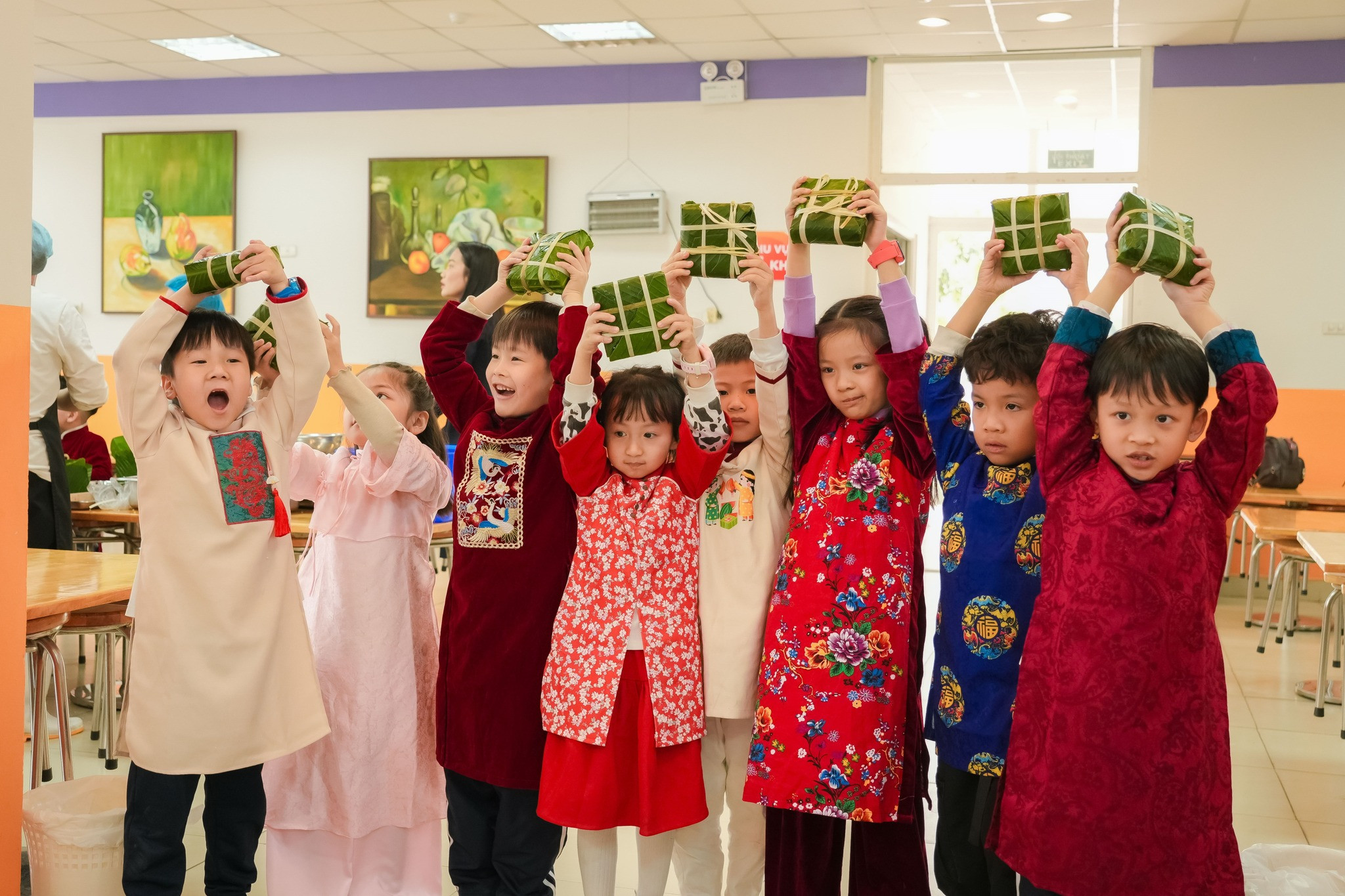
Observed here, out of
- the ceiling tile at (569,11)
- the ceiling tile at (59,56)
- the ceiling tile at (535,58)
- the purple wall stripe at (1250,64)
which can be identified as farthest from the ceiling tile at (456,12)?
the purple wall stripe at (1250,64)

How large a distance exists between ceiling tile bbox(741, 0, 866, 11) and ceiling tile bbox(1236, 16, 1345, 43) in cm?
219

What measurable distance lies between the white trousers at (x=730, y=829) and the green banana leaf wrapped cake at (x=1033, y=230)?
3.26 feet

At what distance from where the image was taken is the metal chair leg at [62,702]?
111 inches

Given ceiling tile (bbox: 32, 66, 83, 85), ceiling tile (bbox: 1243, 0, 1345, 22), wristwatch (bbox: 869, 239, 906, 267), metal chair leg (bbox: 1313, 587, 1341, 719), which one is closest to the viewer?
wristwatch (bbox: 869, 239, 906, 267)

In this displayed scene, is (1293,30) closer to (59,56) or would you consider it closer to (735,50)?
(735,50)

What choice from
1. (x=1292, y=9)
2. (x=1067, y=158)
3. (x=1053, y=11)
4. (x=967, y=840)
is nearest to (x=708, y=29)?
(x=1053, y=11)

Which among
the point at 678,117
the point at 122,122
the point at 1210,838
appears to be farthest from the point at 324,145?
the point at 1210,838

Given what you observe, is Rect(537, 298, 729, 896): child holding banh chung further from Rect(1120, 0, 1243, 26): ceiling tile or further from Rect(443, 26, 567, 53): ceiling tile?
Rect(443, 26, 567, 53): ceiling tile

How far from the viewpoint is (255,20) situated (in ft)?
22.0

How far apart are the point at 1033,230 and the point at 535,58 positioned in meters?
6.03

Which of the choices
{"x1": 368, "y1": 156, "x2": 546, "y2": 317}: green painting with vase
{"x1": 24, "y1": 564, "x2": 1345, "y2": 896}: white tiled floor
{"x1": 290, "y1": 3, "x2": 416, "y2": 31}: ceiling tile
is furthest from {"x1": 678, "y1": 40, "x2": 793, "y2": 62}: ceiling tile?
{"x1": 24, "y1": 564, "x2": 1345, "y2": 896}: white tiled floor

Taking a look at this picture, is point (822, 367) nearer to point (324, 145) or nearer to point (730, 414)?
point (730, 414)

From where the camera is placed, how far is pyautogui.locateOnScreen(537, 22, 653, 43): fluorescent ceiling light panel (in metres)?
6.59

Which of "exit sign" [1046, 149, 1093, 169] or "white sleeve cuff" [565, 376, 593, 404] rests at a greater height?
"exit sign" [1046, 149, 1093, 169]
